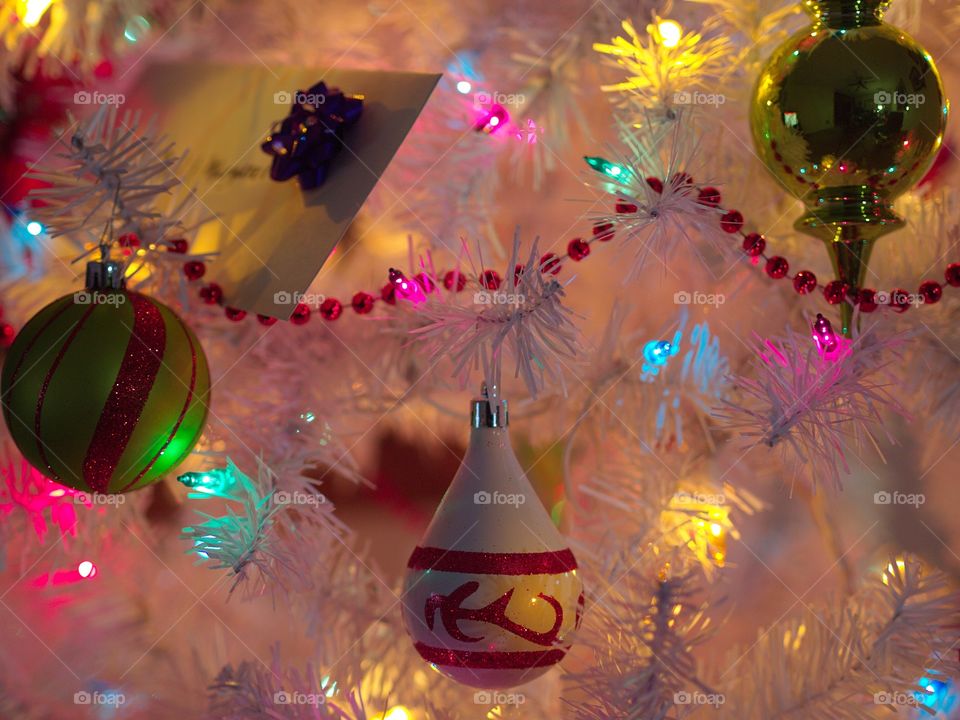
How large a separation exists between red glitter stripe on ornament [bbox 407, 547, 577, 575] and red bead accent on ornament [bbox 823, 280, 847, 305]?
0.89 feet

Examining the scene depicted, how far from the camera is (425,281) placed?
663 millimetres

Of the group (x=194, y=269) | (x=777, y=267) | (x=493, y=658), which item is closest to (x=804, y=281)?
(x=777, y=267)

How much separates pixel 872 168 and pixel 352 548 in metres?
0.54

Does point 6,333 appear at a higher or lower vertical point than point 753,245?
lower

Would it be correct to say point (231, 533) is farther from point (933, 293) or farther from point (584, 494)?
point (933, 293)

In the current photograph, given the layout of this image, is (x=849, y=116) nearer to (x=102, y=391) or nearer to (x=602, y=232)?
(x=602, y=232)

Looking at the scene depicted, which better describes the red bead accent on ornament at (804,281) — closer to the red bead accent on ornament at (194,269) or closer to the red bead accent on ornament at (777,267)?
the red bead accent on ornament at (777,267)

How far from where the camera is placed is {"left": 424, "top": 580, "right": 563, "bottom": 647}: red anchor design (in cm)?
60

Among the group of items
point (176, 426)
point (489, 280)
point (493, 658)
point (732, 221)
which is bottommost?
point (493, 658)

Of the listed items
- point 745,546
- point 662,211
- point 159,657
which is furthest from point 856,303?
point 159,657

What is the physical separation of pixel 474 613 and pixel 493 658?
0.03 metres

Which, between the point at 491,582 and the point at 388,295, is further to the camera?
the point at 388,295

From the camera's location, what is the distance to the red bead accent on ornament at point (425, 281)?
64cm

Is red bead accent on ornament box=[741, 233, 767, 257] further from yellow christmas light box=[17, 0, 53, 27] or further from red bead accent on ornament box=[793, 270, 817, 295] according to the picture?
yellow christmas light box=[17, 0, 53, 27]
